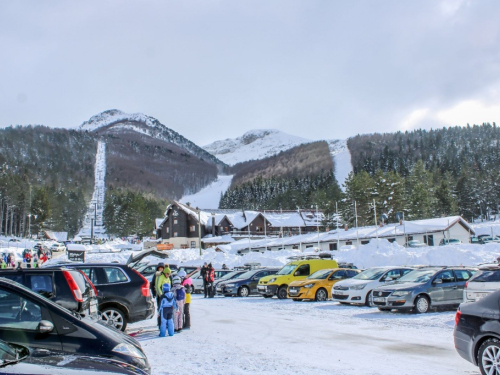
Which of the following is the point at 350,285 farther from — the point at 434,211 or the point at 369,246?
the point at 434,211

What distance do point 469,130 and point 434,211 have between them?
407 ft

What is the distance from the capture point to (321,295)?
2100cm

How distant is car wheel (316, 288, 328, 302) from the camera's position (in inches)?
822

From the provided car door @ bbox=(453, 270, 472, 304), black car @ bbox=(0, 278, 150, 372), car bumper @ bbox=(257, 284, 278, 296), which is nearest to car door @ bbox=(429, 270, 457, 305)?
car door @ bbox=(453, 270, 472, 304)

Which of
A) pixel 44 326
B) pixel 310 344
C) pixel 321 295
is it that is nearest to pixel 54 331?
pixel 44 326

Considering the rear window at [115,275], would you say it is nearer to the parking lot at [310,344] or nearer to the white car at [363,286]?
the parking lot at [310,344]

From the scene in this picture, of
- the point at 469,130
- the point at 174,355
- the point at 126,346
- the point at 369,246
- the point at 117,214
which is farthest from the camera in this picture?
the point at 469,130

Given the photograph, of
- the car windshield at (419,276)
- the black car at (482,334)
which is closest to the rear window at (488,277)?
the car windshield at (419,276)

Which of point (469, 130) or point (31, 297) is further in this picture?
point (469, 130)

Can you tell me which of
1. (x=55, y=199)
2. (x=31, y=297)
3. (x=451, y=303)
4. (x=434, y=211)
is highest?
(x=55, y=199)

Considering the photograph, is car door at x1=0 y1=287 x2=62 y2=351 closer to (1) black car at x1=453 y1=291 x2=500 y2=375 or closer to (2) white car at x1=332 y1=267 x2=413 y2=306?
(1) black car at x1=453 y1=291 x2=500 y2=375

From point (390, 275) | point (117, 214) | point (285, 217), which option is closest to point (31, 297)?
point (390, 275)

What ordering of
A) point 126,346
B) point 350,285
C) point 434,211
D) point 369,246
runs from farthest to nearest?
point 434,211 → point 369,246 → point 350,285 → point 126,346

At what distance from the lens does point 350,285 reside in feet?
61.7
